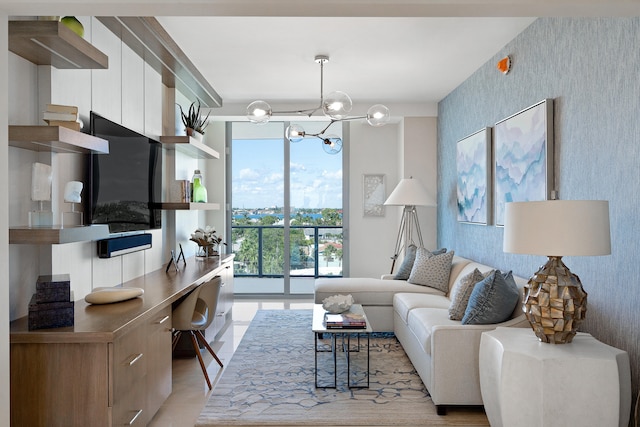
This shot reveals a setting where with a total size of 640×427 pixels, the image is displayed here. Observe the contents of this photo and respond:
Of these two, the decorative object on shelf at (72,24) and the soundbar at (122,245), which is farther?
the soundbar at (122,245)

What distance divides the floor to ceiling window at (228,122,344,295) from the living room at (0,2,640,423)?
3.26 meters

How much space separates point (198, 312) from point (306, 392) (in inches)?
41.5

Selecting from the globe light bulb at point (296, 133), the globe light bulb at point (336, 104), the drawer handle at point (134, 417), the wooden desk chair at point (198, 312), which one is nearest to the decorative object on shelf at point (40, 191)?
the drawer handle at point (134, 417)

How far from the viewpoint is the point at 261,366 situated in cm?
388

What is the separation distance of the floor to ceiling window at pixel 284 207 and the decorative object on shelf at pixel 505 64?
321 cm

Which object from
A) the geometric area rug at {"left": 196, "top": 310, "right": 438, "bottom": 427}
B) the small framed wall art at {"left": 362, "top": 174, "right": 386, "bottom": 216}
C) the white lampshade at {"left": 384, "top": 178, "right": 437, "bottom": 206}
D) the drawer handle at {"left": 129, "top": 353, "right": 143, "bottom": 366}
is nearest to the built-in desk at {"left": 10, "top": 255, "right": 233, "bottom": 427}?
the drawer handle at {"left": 129, "top": 353, "right": 143, "bottom": 366}

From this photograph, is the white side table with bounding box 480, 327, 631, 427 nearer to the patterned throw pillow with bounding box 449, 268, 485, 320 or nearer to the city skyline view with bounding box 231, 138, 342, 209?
the patterned throw pillow with bounding box 449, 268, 485, 320

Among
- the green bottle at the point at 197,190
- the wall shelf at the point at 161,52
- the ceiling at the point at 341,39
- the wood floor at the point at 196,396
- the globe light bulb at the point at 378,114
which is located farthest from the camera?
the green bottle at the point at 197,190

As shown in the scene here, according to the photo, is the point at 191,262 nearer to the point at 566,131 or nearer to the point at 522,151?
the point at 522,151

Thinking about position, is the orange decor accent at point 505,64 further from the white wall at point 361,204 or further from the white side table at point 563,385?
the white wall at point 361,204

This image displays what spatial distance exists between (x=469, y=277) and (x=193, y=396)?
2117 millimetres

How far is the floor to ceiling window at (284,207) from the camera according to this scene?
698cm

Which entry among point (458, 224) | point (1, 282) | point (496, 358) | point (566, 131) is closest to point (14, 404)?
point (1, 282)

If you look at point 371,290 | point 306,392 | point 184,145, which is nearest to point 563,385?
point 306,392
